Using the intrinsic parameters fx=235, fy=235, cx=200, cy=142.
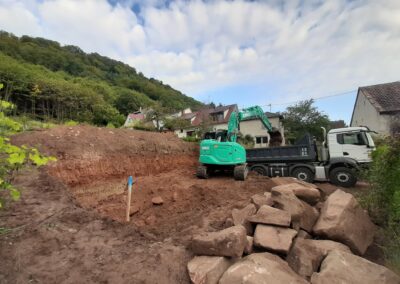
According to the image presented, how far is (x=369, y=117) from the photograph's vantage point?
19000 mm

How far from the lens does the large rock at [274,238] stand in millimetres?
Result: 3416

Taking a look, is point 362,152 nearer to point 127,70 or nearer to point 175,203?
point 175,203

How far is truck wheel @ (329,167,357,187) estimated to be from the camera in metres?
8.88

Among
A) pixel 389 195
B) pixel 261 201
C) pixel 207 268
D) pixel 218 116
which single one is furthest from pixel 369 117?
pixel 207 268

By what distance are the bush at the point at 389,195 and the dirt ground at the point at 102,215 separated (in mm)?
637

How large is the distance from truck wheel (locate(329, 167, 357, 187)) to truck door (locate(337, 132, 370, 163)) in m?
0.59

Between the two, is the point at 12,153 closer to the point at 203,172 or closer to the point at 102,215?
the point at 102,215

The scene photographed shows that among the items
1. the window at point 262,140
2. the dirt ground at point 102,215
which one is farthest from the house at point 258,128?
the dirt ground at point 102,215

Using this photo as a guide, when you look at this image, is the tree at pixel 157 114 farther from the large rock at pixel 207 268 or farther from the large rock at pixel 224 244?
the large rock at pixel 207 268

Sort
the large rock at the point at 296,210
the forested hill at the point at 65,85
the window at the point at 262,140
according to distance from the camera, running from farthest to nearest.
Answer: the window at the point at 262,140, the forested hill at the point at 65,85, the large rock at the point at 296,210

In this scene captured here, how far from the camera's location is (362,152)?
8.85m

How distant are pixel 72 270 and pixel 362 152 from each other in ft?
32.1

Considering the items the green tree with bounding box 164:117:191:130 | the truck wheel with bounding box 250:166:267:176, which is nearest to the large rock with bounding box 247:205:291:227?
the truck wheel with bounding box 250:166:267:176

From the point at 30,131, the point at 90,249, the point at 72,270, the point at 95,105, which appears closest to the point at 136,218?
the point at 90,249
